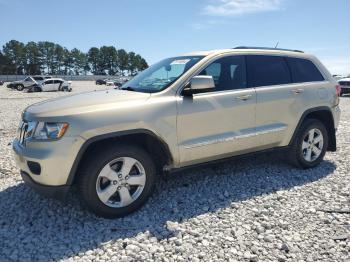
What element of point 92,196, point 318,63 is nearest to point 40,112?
point 92,196

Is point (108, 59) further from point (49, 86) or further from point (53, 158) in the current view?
→ point (53, 158)

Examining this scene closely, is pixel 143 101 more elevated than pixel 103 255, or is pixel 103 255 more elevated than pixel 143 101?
pixel 143 101

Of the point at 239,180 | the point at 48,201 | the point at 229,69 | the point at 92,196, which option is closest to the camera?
the point at 92,196

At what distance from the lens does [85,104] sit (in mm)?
3561

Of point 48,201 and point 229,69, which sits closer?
point 48,201

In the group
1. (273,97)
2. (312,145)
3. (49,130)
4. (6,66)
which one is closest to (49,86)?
(312,145)

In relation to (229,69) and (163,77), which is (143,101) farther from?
(229,69)

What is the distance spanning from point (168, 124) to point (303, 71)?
2609 mm

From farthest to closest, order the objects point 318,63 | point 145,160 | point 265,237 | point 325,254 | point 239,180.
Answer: point 318,63
point 239,180
point 145,160
point 265,237
point 325,254

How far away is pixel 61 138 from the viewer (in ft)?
10.9

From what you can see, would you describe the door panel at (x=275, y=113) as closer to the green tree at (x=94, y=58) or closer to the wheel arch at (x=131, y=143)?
the wheel arch at (x=131, y=143)

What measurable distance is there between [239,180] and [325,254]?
187cm

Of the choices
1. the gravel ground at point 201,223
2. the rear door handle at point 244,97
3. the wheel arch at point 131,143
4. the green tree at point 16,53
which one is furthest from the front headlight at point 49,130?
the green tree at point 16,53

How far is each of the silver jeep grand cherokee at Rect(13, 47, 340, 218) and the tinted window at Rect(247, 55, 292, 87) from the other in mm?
16
